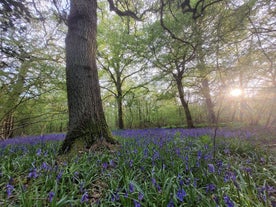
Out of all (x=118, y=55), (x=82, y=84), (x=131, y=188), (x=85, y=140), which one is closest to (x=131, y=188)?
(x=131, y=188)

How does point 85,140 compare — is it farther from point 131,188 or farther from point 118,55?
point 118,55

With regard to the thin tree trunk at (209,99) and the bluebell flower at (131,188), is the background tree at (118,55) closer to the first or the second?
the thin tree trunk at (209,99)

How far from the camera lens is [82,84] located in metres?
3.16

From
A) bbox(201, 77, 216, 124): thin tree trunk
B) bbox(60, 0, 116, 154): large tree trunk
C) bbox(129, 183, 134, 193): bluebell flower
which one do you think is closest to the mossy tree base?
bbox(60, 0, 116, 154): large tree trunk

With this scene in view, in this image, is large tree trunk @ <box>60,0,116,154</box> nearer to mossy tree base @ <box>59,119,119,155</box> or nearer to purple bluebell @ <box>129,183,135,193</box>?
mossy tree base @ <box>59,119,119,155</box>

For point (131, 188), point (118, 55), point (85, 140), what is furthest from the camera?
point (118, 55)

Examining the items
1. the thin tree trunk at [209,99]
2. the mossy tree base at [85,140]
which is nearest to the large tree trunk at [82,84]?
the mossy tree base at [85,140]

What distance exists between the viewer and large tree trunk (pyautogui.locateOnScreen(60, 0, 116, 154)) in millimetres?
3002

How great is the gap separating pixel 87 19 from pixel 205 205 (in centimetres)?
409

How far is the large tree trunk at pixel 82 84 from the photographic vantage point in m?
3.00

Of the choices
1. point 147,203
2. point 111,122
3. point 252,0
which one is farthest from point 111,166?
point 111,122

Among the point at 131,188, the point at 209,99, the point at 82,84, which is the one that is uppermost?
the point at 209,99

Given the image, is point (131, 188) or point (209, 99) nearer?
point (131, 188)

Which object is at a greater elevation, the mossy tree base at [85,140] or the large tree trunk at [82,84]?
→ the large tree trunk at [82,84]
